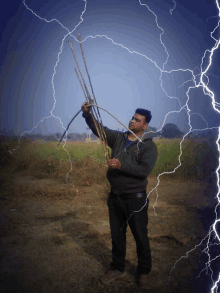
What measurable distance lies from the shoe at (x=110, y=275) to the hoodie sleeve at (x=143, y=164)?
136cm

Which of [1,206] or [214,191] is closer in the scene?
[1,206]

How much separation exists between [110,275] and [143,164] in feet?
4.83

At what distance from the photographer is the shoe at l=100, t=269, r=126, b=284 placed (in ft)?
8.07

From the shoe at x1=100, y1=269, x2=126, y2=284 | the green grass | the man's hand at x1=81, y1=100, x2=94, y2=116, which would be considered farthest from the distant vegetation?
the man's hand at x1=81, y1=100, x2=94, y2=116

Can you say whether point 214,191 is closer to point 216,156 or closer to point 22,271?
point 216,156

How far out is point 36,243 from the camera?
135 inches

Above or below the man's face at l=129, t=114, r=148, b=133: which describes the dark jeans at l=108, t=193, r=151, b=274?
below

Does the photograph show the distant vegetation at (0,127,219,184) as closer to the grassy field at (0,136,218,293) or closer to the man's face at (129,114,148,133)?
the grassy field at (0,136,218,293)

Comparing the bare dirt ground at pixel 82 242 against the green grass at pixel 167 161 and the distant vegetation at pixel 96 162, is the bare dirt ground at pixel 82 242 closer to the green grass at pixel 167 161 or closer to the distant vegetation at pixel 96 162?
the distant vegetation at pixel 96 162

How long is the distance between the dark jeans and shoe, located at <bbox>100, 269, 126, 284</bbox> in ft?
0.33

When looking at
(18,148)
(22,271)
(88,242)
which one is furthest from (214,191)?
(18,148)

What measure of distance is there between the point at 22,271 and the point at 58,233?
1.15 m

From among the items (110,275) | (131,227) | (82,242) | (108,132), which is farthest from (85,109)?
(82,242)

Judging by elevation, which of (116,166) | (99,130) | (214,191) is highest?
(99,130)
